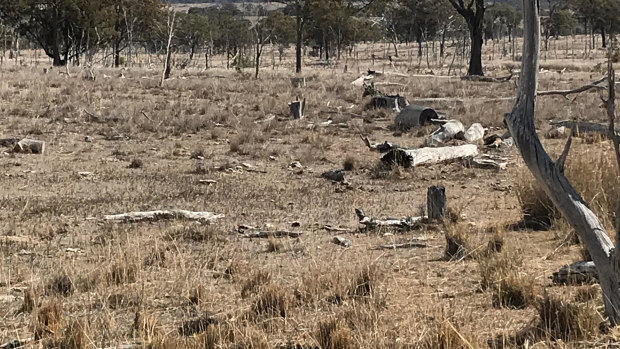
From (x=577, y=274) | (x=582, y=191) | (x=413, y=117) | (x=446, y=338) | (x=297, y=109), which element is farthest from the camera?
(x=297, y=109)

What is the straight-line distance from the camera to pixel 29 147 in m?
13.8

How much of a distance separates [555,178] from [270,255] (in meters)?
3.28

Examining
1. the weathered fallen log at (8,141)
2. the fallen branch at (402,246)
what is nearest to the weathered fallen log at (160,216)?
the fallen branch at (402,246)

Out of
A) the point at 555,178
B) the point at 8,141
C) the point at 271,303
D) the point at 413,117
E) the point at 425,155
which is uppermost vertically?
the point at 555,178

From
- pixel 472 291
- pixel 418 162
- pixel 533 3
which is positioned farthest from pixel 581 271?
pixel 418 162

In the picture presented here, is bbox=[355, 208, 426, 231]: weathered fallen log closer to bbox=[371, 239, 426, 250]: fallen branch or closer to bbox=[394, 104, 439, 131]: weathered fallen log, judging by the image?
bbox=[371, 239, 426, 250]: fallen branch

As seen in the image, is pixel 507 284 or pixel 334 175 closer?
pixel 507 284

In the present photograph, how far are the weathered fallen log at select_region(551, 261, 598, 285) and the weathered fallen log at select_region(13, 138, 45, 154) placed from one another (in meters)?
10.9

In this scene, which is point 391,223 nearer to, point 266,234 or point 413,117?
point 266,234

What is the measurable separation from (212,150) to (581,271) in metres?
10.3

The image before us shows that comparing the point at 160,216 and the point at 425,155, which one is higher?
the point at 425,155

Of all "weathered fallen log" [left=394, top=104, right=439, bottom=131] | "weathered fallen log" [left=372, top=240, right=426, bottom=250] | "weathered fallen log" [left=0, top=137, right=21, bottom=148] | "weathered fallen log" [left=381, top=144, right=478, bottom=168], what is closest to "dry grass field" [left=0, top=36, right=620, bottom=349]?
"weathered fallen log" [left=372, top=240, right=426, bottom=250]

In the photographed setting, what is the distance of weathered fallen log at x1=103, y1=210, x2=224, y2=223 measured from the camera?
8.30 m

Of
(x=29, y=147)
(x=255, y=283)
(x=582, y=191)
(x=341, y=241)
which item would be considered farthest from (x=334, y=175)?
(x=29, y=147)
